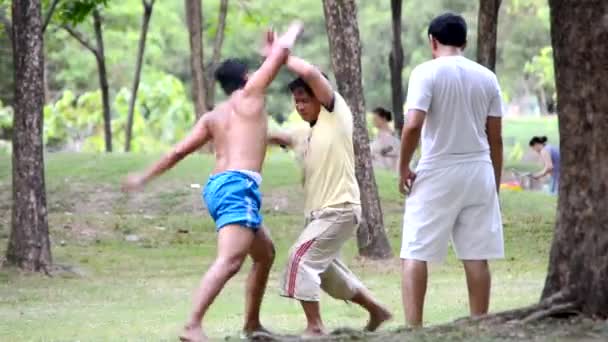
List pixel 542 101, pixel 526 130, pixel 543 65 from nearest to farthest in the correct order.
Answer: pixel 543 65 → pixel 526 130 → pixel 542 101

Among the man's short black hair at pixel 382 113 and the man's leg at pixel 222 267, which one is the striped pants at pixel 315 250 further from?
the man's short black hair at pixel 382 113

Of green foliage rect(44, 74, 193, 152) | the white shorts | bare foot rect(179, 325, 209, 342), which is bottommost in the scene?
green foliage rect(44, 74, 193, 152)

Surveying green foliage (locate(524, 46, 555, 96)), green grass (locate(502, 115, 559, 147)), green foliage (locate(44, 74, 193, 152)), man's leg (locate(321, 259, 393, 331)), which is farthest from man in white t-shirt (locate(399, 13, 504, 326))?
green foliage (locate(524, 46, 555, 96))

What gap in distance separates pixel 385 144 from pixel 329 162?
602 inches

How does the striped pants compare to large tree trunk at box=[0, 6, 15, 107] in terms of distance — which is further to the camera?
large tree trunk at box=[0, 6, 15, 107]

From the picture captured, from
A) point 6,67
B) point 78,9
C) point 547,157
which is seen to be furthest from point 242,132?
point 6,67

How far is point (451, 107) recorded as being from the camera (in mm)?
7930

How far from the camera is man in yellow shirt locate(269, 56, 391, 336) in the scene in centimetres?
839

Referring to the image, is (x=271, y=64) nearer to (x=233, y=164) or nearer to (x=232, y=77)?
(x=232, y=77)

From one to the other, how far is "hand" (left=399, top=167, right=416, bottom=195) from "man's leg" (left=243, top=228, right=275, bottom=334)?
2.96 feet

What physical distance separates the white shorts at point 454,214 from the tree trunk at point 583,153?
843mm

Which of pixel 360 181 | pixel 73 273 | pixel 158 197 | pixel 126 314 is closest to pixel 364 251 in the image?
pixel 360 181

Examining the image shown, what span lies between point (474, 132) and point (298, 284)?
1.40 metres

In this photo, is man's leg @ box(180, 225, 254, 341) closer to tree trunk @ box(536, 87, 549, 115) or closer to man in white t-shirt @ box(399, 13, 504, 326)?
man in white t-shirt @ box(399, 13, 504, 326)
